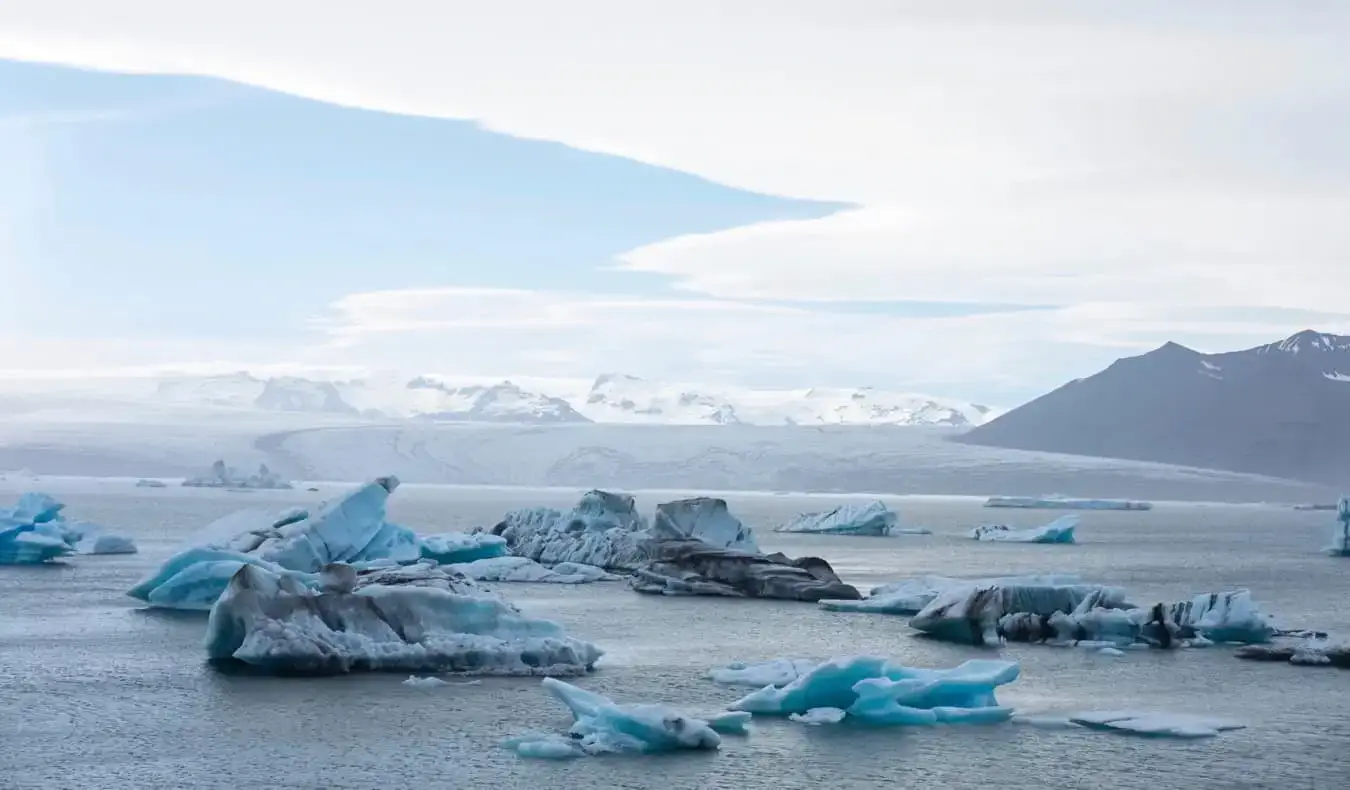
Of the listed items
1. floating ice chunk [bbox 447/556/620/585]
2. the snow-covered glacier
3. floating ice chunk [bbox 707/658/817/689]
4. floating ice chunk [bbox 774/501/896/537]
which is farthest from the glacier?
floating ice chunk [bbox 774/501/896/537]

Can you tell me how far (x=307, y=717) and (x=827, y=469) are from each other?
10642cm

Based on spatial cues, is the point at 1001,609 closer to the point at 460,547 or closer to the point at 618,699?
the point at 618,699

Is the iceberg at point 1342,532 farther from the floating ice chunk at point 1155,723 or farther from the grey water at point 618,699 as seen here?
the floating ice chunk at point 1155,723

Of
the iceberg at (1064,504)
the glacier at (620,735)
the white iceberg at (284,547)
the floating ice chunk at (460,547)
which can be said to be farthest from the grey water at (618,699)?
the iceberg at (1064,504)

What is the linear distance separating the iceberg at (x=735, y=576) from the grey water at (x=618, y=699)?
1710mm

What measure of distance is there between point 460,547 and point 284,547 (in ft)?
26.9

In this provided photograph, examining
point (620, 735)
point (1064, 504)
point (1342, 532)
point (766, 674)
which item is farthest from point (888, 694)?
point (1064, 504)

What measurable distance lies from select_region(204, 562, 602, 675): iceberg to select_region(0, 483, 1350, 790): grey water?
1.50 ft

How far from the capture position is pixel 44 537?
4009 centimetres

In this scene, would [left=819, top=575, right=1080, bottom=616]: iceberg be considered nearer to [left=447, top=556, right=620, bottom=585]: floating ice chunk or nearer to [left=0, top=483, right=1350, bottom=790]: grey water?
[left=0, top=483, right=1350, bottom=790]: grey water

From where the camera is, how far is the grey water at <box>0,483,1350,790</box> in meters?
14.7

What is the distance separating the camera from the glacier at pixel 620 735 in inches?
604

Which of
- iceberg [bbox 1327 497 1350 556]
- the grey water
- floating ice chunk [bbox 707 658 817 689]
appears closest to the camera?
the grey water

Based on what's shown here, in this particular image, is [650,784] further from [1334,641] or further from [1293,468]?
[1293,468]
